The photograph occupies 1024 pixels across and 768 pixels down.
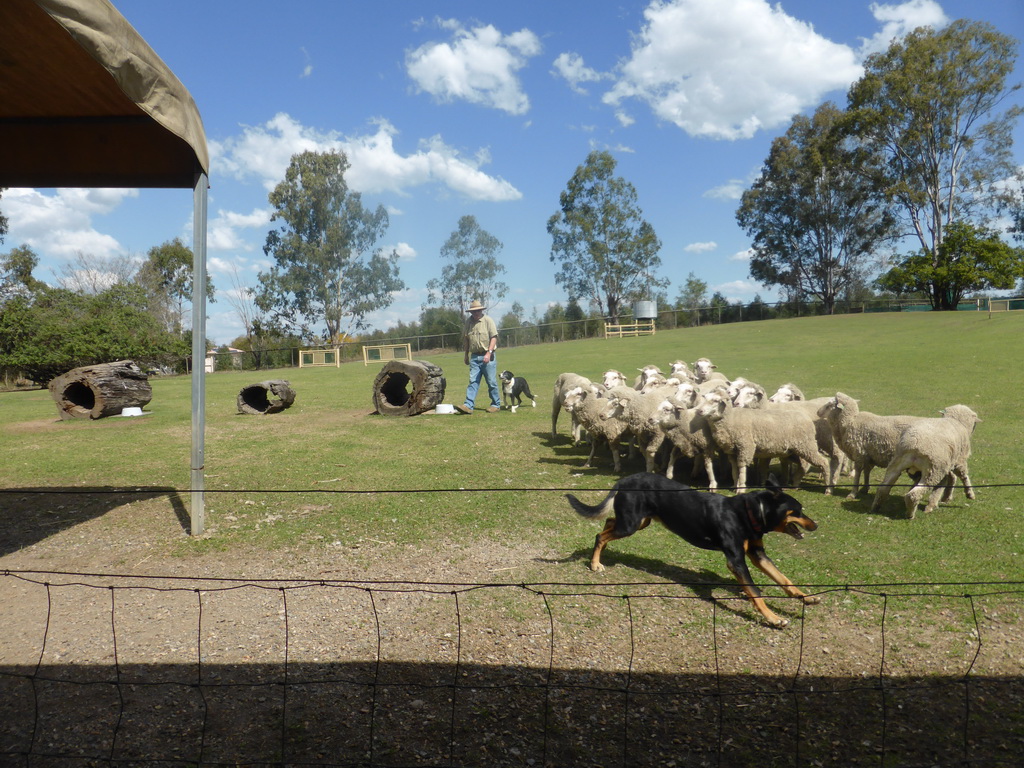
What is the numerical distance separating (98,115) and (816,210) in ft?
199

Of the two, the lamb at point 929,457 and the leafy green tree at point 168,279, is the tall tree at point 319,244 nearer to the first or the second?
the leafy green tree at point 168,279

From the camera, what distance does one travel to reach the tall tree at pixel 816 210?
180ft

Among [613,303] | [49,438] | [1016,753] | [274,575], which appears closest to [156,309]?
[613,303]

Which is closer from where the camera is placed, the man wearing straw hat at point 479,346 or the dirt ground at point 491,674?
the dirt ground at point 491,674

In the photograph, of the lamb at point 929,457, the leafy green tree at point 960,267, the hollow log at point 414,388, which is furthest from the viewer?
the leafy green tree at point 960,267

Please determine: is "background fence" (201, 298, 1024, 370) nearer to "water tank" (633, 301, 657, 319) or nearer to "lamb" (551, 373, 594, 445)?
"water tank" (633, 301, 657, 319)

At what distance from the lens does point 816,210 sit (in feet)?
191

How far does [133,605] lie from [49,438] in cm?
980

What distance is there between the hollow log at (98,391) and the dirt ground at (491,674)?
11234 mm

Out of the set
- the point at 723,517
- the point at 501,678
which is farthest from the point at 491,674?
the point at 723,517

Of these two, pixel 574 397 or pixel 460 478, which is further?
pixel 574 397

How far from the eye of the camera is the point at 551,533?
21.6 ft

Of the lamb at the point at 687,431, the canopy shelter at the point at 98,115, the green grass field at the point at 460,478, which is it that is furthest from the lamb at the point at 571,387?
the canopy shelter at the point at 98,115

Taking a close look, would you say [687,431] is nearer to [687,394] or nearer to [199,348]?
[687,394]
